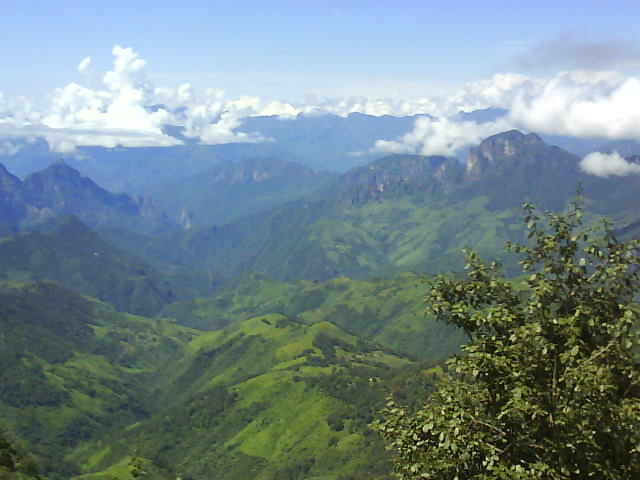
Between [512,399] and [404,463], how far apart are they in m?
6.81

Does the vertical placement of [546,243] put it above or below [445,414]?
above

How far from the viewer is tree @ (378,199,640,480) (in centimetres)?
1809

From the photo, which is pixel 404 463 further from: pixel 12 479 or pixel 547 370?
pixel 12 479

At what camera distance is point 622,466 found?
61.5 ft

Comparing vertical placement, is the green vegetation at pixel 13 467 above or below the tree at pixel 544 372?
below

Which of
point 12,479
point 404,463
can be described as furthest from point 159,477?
point 404,463

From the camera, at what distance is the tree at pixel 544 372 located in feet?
59.4

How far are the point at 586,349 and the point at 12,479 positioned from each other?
11306cm

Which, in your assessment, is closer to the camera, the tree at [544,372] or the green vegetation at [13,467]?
the tree at [544,372]

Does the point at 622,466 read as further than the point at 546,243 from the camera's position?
No

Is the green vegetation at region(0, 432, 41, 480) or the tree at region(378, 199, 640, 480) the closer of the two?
the tree at region(378, 199, 640, 480)

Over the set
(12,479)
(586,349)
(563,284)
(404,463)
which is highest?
(563,284)

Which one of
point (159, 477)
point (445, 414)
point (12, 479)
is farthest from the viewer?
point (159, 477)

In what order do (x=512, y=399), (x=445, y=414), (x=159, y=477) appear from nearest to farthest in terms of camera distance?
(x=512, y=399), (x=445, y=414), (x=159, y=477)
